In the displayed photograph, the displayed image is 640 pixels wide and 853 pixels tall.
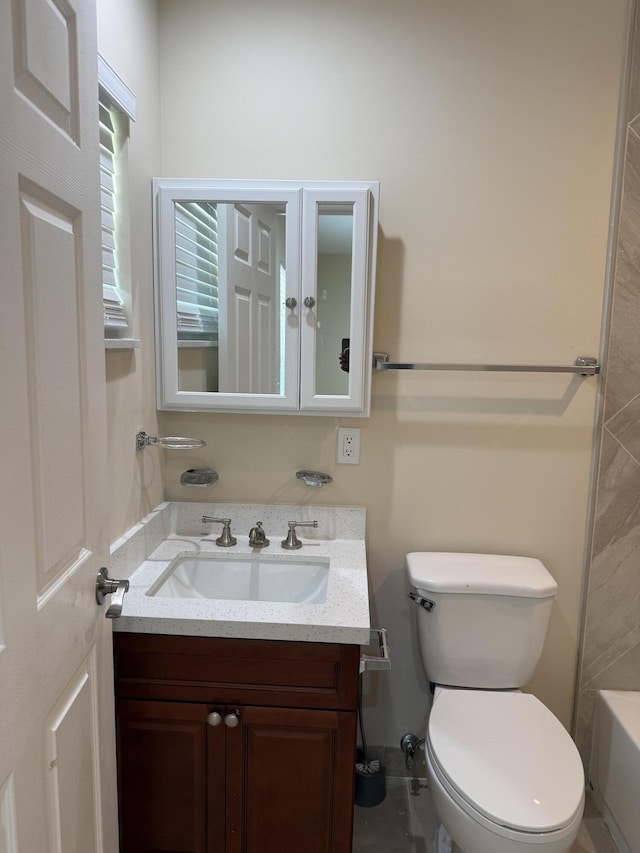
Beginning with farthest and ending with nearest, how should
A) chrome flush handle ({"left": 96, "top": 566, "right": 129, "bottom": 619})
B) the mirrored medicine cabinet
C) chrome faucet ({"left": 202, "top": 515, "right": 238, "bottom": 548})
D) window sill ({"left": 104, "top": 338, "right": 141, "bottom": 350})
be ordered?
1. chrome faucet ({"left": 202, "top": 515, "right": 238, "bottom": 548})
2. the mirrored medicine cabinet
3. window sill ({"left": 104, "top": 338, "right": 141, "bottom": 350})
4. chrome flush handle ({"left": 96, "top": 566, "right": 129, "bottom": 619})

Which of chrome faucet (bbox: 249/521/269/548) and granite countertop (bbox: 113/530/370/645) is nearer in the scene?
granite countertop (bbox: 113/530/370/645)

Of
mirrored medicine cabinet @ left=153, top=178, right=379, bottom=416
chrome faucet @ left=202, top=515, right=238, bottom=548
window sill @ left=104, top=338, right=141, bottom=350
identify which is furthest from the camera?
chrome faucet @ left=202, top=515, right=238, bottom=548

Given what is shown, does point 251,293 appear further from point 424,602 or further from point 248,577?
point 424,602

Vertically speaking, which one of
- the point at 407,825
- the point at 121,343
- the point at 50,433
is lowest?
the point at 407,825

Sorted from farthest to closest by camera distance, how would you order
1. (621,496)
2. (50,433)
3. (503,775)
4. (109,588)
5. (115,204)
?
Result: (621,496)
(115,204)
(503,775)
(109,588)
(50,433)

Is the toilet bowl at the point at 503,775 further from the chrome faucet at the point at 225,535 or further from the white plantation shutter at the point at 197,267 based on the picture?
the white plantation shutter at the point at 197,267

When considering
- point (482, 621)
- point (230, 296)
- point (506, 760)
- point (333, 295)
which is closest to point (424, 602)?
point (482, 621)

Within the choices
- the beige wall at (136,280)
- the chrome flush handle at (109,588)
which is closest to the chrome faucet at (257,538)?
the beige wall at (136,280)

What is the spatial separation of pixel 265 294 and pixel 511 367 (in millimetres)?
718

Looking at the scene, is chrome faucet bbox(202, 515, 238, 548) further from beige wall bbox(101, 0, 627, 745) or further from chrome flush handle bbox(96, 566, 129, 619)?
chrome flush handle bbox(96, 566, 129, 619)

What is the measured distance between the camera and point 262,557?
5.26ft

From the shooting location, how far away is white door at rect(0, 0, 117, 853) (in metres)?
0.69

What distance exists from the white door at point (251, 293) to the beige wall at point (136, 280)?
206 mm

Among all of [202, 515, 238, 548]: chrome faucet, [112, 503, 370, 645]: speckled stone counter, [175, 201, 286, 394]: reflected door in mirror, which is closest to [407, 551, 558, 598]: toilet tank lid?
[112, 503, 370, 645]: speckled stone counter
